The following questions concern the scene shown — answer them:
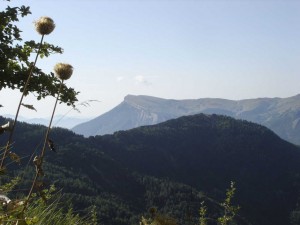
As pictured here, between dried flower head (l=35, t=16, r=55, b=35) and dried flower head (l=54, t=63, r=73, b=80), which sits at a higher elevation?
dried flower head (l=35, t=16, r=55, b=35)

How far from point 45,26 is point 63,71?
1.70 feet

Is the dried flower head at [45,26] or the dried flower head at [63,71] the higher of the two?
the dried flower head at [45,26]

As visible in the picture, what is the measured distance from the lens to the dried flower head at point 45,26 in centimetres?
385

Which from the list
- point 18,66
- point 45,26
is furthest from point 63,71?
point 18,66

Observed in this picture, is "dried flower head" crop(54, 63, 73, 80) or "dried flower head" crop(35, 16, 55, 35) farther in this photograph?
"dried flower head" crop(35, 16, 55, 35)

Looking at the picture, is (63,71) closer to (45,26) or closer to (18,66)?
(45,26)

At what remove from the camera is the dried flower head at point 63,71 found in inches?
144

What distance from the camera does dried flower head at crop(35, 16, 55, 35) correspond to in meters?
3.85

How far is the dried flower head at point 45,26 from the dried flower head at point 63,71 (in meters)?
0.33

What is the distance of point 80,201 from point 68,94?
143m

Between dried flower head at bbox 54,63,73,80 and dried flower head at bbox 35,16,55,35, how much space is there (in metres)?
0.33

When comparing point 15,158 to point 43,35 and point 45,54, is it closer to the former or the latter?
point 43,35

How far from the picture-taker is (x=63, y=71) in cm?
371

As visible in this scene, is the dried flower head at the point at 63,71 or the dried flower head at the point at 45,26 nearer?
the dried flower head at the point at 63,71
